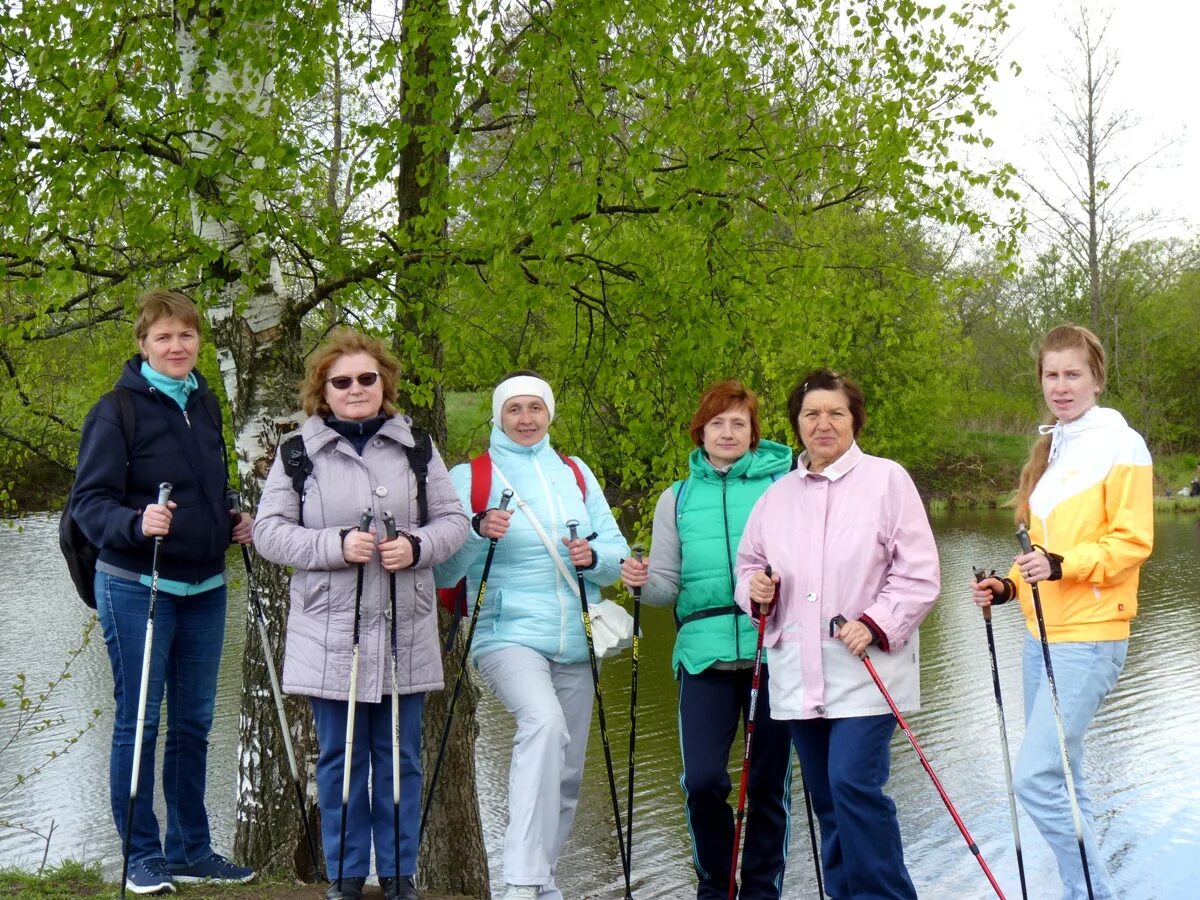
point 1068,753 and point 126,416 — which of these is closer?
point 1068,753

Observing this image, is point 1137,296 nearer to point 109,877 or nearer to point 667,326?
point 667,326

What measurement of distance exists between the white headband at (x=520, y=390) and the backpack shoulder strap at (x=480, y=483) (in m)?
0.20

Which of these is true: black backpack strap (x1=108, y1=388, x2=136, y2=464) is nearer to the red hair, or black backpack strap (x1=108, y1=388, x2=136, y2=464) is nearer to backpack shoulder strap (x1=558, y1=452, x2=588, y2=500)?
backpack shoulder strap (x1=558, y1=452, x2=588, y2=500)

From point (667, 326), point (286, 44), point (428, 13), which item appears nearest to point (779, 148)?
point (667, 326)

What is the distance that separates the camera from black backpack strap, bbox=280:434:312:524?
456 cm

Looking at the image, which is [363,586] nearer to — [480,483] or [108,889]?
[480,483]

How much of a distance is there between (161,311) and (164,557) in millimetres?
965

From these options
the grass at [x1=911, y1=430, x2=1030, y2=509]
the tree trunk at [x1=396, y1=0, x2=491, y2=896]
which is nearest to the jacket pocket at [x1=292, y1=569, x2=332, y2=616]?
the tree trunk at [x1=396, y1=0, x2=491, y2=896]

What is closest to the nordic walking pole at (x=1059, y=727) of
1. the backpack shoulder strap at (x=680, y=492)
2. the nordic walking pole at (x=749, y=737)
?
the nordic walking pole at (x=749, y=737)

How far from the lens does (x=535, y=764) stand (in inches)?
178

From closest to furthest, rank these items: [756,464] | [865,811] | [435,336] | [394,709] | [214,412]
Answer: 1. [865,811]
2. [394,709]
3. [756,464]
4. [214,412]
5. [435,336]

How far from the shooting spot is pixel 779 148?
7957 mm

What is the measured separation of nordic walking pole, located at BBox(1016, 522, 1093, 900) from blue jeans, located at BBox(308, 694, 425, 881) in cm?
230

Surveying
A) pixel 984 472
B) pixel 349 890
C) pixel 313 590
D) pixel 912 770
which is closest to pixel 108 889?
pixel 349 890
